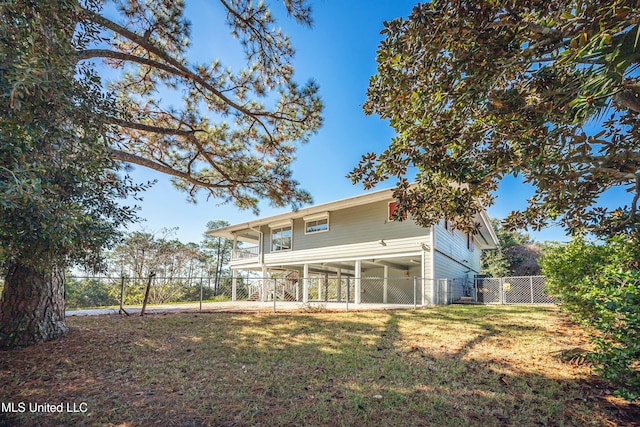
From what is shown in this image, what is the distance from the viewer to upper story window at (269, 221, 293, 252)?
55.8 feet

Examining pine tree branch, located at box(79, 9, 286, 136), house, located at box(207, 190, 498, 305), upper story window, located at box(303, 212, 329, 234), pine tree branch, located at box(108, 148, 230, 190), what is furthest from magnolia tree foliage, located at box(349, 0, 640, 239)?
upper story window, located at box(303, 212, 329, 234)

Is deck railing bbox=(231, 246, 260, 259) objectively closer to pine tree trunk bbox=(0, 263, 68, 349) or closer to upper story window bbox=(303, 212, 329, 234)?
upper story window bbox=(303, 212, 329, 234)

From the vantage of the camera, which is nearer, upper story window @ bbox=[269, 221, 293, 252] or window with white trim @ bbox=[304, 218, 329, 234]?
window with white trim @ bbox=[304, 218, 329, 234]

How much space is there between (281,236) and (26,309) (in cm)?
1253

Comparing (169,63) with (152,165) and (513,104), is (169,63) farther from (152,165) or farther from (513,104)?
(513,104)

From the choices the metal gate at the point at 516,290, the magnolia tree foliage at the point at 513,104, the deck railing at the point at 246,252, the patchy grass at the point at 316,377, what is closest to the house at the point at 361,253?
the deck railing at the point at 246,252

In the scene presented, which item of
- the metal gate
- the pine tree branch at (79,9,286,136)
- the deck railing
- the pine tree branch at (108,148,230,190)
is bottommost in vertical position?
the metal gate

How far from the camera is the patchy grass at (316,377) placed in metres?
3.04

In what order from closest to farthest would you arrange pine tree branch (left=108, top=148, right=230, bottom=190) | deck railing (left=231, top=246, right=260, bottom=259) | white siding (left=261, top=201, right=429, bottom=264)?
pine tree branch (left=108, top=148, right=230, bottom=190) → white siding (left=261, top=201, right=429, bottom=264) → deck railing (left=231, top=246, right=260, bottom=259)

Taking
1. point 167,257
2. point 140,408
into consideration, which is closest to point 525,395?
point 140,408

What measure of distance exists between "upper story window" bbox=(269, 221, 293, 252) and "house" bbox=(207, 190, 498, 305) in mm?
56

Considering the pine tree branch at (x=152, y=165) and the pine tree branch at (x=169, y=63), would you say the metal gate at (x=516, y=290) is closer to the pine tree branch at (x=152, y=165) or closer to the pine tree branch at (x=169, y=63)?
the pine tree branch at (x=169, y=63)

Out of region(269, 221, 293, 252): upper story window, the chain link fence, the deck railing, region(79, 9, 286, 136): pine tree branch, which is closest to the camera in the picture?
region(79, 9, 286, 136): pine tree branch

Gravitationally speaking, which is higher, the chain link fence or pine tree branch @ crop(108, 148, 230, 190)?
pine tree branch @ crop(108, 148, 230, 190)
